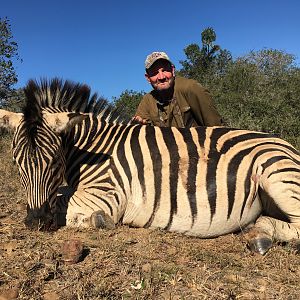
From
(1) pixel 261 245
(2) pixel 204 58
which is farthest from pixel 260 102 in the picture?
(2) pixel 204 58

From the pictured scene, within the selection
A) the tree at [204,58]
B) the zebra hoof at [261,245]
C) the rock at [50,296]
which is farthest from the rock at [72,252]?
the tree at [204,58]

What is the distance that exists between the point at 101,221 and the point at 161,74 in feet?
6.82

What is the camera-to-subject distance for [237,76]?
47.0 feet

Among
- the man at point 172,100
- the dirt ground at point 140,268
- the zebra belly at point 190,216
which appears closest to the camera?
the dirt ground at point 140,268

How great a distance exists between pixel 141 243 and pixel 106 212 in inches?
19.7

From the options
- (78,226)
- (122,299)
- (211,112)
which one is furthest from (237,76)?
(122,299)

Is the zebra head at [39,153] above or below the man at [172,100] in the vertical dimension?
below

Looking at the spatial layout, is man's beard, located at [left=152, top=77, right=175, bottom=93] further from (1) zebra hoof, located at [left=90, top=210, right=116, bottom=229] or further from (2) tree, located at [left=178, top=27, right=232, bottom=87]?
(2) tree, located at [left=178, top=27, right=232, bottom=87]

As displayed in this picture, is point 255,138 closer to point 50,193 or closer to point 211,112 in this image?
point 211,112

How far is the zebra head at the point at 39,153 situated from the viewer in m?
2.83

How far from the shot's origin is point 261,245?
8.79ft

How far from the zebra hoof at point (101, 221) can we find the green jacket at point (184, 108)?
1.83 m

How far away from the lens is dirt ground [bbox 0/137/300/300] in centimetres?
196

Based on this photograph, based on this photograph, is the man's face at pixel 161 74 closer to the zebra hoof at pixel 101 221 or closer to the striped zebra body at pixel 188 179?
the striped zebra body at pixel 188 179
